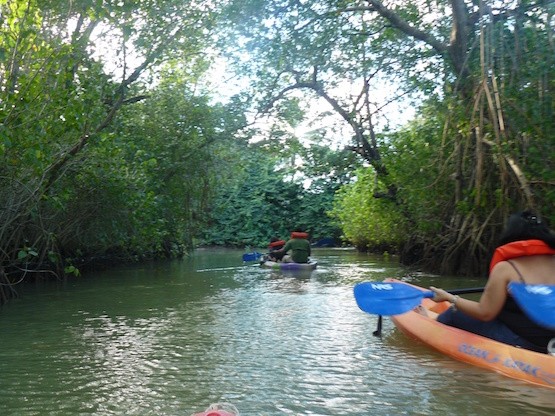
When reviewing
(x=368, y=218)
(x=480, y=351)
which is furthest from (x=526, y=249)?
(x=368, y=218)

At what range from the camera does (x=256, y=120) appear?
16.6m

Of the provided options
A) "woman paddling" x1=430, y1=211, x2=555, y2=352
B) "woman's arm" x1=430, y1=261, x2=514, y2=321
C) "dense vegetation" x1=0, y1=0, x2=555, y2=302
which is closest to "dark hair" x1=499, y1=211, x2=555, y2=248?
"woman paddling" x1=430, y1=211, x2=555, y2=352

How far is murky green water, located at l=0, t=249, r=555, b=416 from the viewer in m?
3.83

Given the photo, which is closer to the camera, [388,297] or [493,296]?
[493,296]

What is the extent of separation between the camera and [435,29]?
1228 cm

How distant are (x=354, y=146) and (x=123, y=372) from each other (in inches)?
455

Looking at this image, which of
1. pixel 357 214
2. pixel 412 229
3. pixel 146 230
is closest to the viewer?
pixel 146 230

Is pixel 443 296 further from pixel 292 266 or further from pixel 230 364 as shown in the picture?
pixel 292 266

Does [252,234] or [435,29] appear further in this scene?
[252,234]

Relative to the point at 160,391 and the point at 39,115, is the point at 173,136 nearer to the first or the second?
the point at 39,115

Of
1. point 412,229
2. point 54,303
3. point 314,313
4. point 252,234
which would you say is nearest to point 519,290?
point 314,313

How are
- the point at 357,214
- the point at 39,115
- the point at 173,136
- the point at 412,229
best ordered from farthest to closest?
1. the point at 357,214
2. the point at 173,136
3. the point at 412,229
4. the point at 39,115

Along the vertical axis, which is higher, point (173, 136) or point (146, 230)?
point (173, 136)

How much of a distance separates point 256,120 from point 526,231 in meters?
12.8
